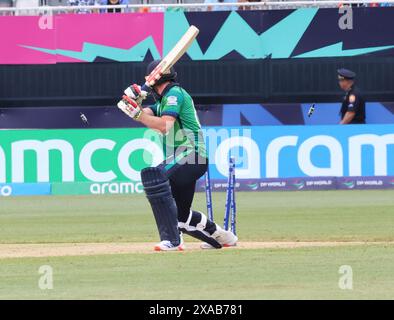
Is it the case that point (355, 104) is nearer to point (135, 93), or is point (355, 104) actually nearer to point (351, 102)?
point (351, 102)

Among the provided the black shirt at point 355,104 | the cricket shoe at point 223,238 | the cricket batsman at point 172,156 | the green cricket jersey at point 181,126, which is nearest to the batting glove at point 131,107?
the cricket batsman at point 172,156

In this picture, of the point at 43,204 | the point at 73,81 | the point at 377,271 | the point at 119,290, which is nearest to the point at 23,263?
the point at 119,290

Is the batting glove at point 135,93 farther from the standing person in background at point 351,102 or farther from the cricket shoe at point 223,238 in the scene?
the standing person in background at point 351,102

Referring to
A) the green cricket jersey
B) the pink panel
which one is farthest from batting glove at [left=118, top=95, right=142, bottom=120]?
the pink panel

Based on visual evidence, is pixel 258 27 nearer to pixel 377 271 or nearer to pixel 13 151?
pixel 13 151

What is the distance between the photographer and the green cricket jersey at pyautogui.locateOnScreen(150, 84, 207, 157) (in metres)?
12.6

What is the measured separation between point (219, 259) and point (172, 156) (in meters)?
1.30

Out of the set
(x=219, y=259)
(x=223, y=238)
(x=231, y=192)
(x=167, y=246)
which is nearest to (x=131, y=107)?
(x=167, y=246)

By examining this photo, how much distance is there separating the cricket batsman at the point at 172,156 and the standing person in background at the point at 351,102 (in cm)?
1086

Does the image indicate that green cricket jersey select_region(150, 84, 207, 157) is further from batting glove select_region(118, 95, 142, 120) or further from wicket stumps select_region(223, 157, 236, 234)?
wicket stumps select_region(223, 157, 236, 234)

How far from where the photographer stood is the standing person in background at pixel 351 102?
2331 cm

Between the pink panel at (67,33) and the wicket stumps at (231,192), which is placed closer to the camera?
the wicket stumps at (231,192)

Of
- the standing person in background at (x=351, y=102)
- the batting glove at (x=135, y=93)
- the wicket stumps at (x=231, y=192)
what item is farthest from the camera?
the standing person in background at (x=351, y=102)

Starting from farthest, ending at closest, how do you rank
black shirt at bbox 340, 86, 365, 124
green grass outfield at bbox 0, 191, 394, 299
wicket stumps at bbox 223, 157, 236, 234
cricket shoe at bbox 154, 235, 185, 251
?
black shirt at bbox 340, 86, 365, 124 < wicket stumps at bbox 223, 157, 236, 234 < cricket shoe at bbox 154, 235, 185, 251 < green grass outfield at bbox 0, 191, 394, 299
